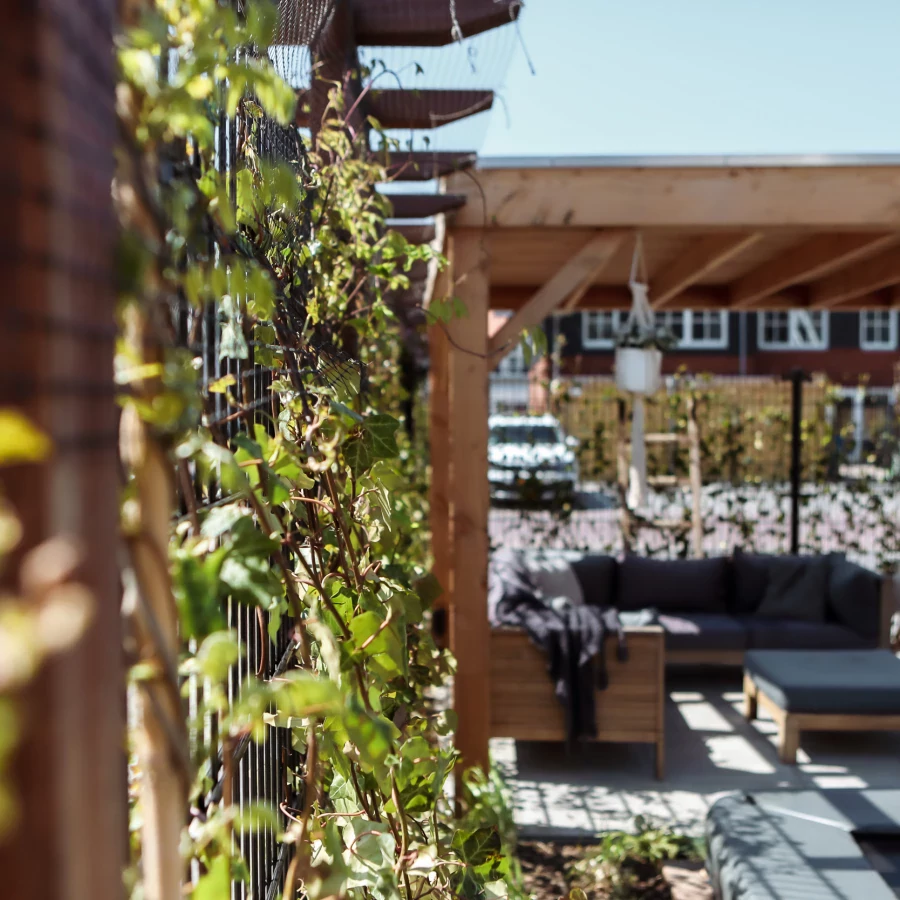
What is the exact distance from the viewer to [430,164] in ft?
11.3

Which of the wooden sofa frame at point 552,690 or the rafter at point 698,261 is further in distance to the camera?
the wooden sofa frame at point 552,690

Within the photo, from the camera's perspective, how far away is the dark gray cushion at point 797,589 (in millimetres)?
6062

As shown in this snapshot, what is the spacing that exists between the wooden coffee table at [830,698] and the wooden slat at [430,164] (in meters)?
3.10

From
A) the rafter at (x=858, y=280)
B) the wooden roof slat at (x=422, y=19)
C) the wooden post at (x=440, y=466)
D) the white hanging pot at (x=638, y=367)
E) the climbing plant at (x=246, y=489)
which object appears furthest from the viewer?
the rafter at (x=858, y=280)

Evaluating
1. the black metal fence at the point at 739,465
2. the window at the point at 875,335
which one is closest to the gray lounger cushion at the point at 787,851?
the black metal fence at the point at 739,465

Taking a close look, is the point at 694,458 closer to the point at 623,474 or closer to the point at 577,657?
the point at 623,474

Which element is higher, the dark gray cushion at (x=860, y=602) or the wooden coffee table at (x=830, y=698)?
the dark gray cushion at (x=860, y=602)

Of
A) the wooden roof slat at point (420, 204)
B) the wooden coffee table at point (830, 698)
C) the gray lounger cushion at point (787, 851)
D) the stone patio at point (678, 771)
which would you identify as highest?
the wooden roof slat at point (420, 204)

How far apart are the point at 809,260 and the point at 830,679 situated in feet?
7.75

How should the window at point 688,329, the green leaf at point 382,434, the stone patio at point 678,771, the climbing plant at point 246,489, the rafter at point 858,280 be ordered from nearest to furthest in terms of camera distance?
1. the climbing plant at point 246,489
2. the green leaf at point 382,434
3. the stone patio at point 678,771
4. the rafter at point 858,280
5. the window at point 688,329

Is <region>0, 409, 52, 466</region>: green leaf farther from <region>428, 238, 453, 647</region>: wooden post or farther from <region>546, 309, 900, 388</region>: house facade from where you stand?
<region>546, 309, 900, 388</region>: house facade

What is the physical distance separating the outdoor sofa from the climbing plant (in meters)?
4.14

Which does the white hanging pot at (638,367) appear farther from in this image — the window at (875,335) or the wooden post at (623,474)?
the window at (875,335)

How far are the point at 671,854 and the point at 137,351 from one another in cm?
355
